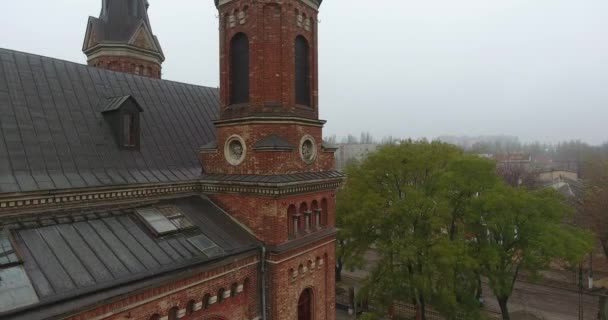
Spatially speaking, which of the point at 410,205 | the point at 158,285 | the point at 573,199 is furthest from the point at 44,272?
the point at 573,199

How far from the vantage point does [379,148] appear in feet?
70.1

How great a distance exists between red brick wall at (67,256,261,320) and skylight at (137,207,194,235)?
63.6 inches

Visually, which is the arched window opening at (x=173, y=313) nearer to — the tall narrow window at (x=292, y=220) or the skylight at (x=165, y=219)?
the skylight at (x=165, y=219)

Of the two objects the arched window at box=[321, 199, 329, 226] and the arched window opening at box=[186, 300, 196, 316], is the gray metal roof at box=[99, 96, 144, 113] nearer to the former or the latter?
the arched window opening at box=[186, 300, 196, 316]

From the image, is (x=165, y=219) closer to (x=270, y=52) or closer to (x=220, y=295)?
(x=220, y=295)

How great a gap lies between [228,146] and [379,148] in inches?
453

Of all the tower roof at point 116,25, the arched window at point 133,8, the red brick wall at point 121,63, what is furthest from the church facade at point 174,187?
the arched window at point 133,8

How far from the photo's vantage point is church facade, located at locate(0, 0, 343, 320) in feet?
25.2

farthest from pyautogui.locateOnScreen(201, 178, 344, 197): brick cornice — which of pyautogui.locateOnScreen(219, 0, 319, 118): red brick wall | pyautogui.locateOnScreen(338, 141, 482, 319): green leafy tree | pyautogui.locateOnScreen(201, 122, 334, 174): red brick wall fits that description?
pyautogui.locateOnScreen(338, 141, 482, 319): green leafy tree

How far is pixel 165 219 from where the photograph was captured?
33.6 feet

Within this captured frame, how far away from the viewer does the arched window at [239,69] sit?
11.9m

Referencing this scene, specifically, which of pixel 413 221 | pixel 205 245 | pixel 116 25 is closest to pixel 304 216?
pixel 205 245

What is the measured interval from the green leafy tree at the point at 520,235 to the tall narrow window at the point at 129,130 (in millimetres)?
14820

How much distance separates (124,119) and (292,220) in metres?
5.79
